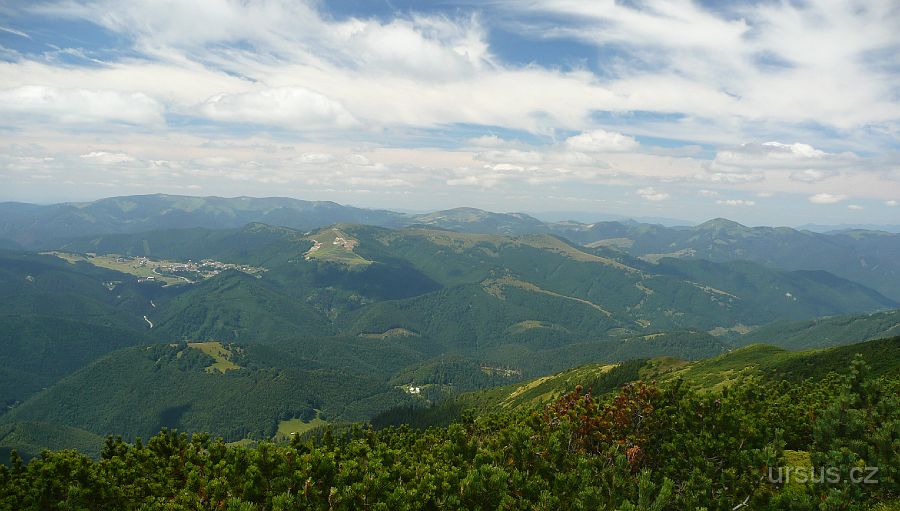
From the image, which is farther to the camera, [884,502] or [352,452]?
[352,452]

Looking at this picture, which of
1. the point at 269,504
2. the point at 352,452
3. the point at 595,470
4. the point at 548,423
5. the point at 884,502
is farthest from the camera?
the point at 548,423

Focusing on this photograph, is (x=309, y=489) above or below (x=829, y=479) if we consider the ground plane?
below

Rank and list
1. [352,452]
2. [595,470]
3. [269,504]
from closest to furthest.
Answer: [269,504] → [595,470] → [352,452]

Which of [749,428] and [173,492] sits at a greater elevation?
[749,428]

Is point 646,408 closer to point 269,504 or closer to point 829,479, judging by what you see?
point 829,479

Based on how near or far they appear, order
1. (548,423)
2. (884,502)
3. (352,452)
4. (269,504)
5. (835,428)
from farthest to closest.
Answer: (548,423) → (352,452) → (835,428) → (884,502) → (269,504)

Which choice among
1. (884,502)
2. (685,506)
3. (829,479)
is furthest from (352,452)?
(884,502)

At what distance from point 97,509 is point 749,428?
4879cm

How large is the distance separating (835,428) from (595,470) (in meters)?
20.5

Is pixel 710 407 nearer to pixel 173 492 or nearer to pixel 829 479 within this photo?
pixel 829 479

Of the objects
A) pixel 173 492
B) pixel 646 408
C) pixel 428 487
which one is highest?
pixel 646 408

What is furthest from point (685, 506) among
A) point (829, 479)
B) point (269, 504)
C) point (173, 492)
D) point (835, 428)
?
point (173, 492)

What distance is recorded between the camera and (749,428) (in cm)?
3778

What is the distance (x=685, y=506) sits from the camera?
104 feet
